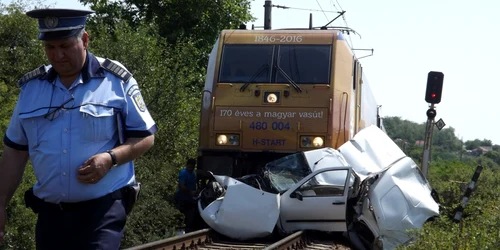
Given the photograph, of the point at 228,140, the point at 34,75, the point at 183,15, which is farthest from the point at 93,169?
the point at 183,15

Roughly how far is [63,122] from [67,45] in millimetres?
380

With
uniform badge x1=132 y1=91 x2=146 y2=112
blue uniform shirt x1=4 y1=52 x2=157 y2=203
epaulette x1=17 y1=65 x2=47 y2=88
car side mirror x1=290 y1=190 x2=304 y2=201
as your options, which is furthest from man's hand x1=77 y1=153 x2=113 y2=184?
car side mirror x1=290 y1=190 x2=304 y2=201

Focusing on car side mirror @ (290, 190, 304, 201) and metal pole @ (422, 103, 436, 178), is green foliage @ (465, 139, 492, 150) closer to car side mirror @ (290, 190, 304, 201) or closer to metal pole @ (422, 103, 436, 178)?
metal pole @ (422, 103, 436, 178)

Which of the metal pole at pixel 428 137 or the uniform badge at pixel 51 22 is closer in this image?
the uniform badge at pixel 51 22

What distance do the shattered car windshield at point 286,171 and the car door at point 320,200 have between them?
1.13 ft

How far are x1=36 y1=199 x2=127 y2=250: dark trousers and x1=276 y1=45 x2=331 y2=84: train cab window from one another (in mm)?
11044

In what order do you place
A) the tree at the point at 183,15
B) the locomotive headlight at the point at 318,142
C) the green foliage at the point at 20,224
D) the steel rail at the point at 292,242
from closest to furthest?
the steel rail at the point at 292,242
the green foliage at the point at 20,224
the locomotive headlight at the point at 318,142
the tree at the point at 183,15

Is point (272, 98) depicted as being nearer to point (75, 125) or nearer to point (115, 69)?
point (115, 69)

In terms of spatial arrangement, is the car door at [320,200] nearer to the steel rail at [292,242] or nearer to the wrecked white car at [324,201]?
the wrecked white car at [324,201]

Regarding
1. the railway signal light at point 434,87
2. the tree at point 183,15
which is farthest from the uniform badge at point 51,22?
the tree at point 183,15

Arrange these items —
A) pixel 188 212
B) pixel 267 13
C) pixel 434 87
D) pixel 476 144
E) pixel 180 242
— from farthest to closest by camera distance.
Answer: pixel 476 144 < pixel 267 13 < pixel 434 87 < pixel 188 212 < pixel 180 242

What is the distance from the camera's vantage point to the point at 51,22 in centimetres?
449

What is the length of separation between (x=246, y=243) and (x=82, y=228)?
375 inches

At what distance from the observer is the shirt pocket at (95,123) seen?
4504 millimetres
